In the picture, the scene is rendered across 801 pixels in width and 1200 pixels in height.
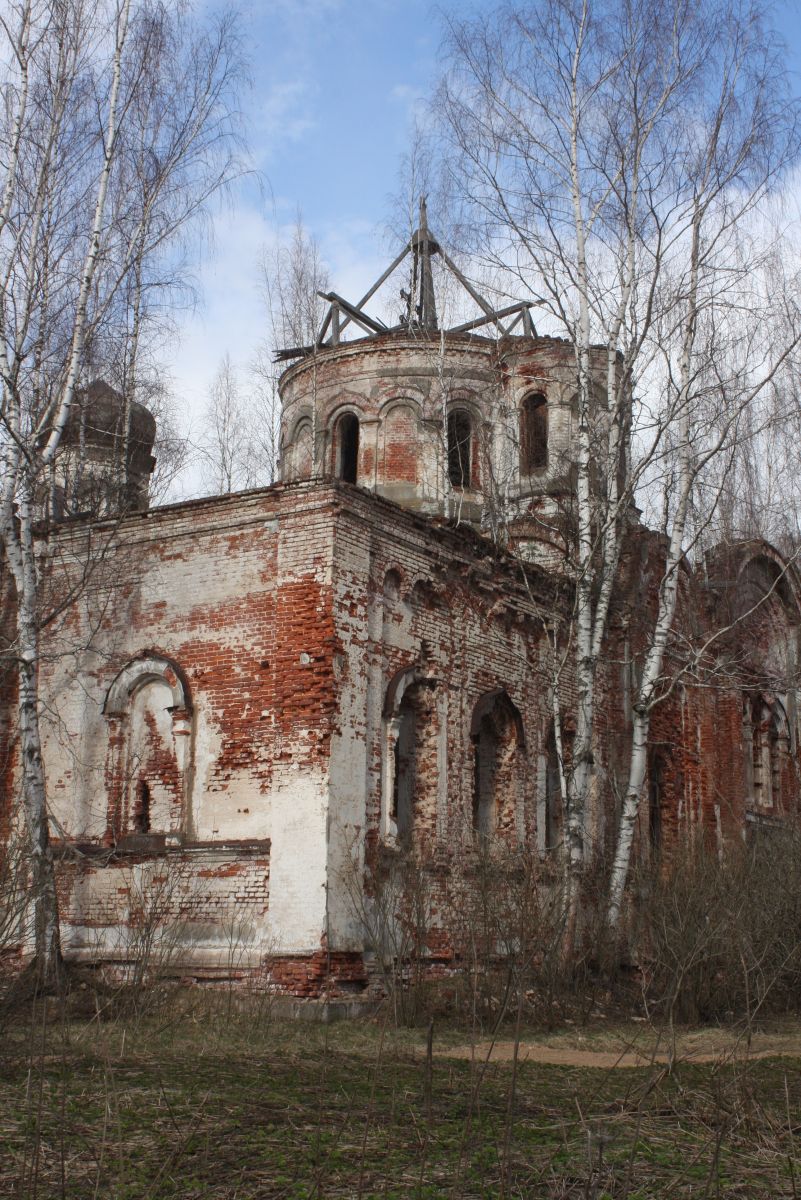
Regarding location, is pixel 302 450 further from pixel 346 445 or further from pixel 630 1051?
pixel 630 1051

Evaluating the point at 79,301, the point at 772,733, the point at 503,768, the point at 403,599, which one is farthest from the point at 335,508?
the point at 772,733

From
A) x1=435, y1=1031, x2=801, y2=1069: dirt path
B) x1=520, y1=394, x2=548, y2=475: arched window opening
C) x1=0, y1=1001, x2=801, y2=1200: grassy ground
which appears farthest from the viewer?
x1=520, y1=394, x2=548, y2=475: arched window opening

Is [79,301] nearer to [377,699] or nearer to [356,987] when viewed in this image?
[377,699]

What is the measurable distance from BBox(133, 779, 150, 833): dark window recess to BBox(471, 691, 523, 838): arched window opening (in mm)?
3943

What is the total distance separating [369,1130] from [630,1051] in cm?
484

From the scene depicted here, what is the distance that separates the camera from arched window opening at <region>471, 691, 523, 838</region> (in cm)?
1509

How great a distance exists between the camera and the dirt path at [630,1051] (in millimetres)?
8750

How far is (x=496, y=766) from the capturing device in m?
15.3

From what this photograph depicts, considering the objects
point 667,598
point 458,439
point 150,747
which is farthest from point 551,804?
point 458,439

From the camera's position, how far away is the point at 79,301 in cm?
1277

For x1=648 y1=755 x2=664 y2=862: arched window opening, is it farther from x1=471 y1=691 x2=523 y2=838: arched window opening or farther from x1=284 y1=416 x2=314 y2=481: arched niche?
x1=284 y1=416 x2=314 y2=481: arched niche

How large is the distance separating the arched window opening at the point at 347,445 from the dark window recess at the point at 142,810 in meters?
10.5

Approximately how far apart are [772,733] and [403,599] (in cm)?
1098

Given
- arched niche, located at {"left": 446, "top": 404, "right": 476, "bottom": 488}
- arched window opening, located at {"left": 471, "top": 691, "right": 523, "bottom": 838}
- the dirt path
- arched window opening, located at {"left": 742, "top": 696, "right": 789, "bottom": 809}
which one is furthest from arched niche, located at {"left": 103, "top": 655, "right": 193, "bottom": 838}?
arched window opening, located at {"left": 742, "top": 696, "right": 789, "bottom": 809}
